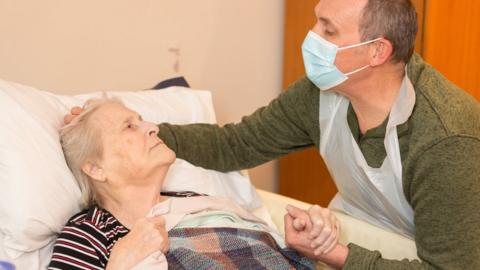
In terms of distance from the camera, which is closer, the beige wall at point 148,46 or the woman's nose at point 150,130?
the woman's nose at point 150,130

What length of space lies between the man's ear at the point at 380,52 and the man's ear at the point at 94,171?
2.45ft

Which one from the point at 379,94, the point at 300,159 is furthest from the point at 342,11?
the point at 300,159

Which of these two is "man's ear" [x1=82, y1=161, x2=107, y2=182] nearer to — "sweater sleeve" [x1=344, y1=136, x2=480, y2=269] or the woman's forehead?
the woman's forehead

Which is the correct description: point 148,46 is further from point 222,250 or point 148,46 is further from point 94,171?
point 222,250

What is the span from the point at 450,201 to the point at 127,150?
31.4 inches

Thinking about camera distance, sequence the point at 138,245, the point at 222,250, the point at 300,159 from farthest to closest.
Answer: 1. the point at 300,159
2. the point at 222,250
3. the point at 138,245

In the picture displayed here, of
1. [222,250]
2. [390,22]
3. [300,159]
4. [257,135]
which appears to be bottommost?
[300,159]

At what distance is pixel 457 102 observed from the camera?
146cm

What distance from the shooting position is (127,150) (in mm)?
1476

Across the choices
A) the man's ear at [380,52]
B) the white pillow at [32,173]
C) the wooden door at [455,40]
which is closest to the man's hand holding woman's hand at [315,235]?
the man's ear at [380,52]

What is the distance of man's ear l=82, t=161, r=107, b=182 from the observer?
4.81ft

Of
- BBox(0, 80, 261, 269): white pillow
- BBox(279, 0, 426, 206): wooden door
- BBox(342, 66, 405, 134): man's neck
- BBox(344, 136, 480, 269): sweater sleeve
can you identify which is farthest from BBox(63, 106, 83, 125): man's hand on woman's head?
BBox(279, 0, 426, 206): wooden door

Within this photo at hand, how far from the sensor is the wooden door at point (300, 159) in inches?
102

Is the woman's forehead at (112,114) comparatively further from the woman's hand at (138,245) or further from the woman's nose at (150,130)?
the woman's hand at (138,245)
